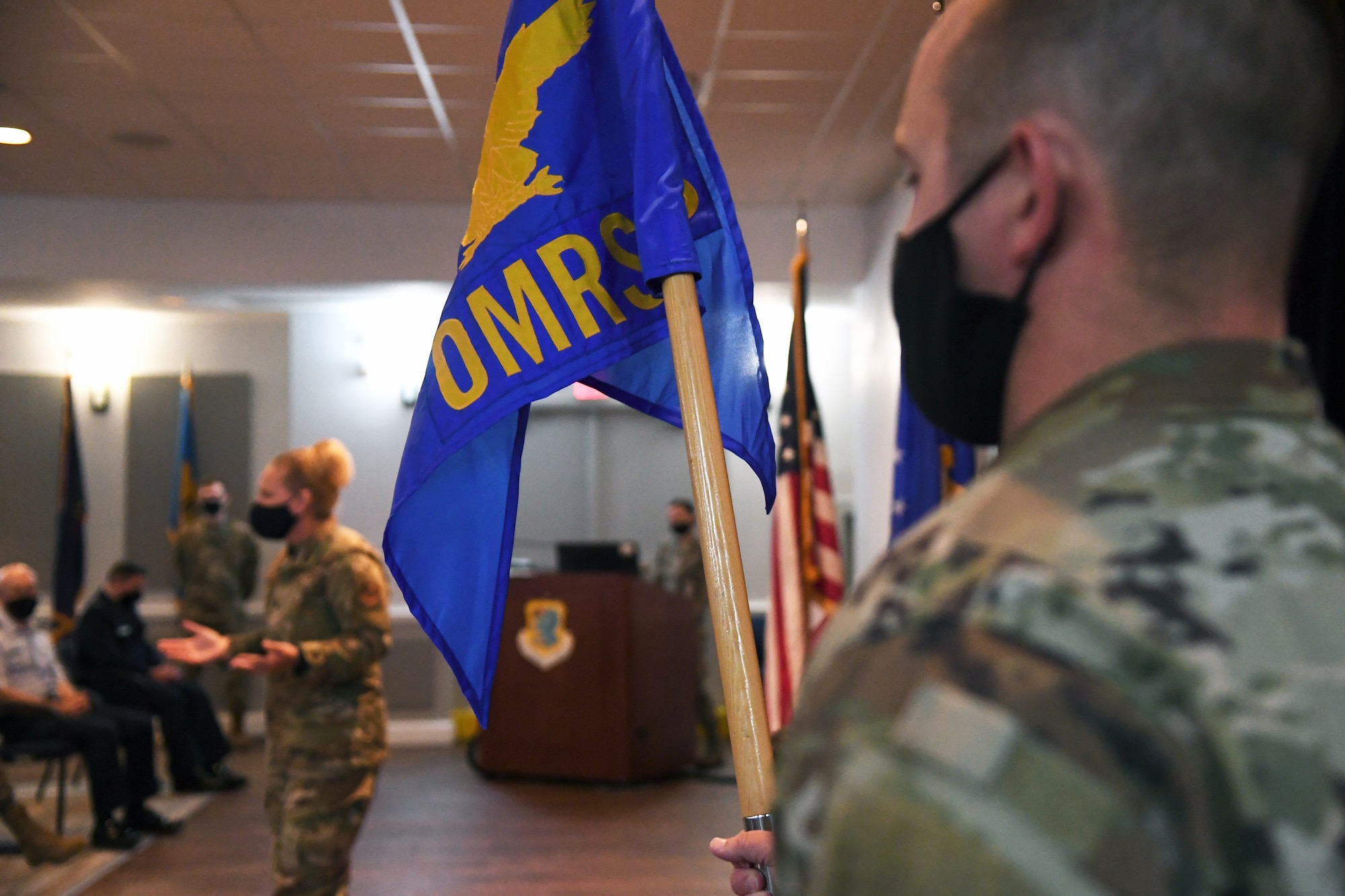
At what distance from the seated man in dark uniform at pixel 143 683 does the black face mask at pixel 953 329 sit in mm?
6184

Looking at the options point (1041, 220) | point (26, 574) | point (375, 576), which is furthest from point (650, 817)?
point (1041, 220)

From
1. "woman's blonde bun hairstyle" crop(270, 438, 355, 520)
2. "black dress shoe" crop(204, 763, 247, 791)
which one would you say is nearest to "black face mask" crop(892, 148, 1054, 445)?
"woman's blonde bun hairstyle" crop(270, 438, 355, 520)

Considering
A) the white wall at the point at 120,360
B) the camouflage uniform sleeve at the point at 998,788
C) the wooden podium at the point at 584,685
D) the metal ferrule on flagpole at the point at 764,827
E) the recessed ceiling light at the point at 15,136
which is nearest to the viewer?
the camouflage uniform sleeve at the point at 998,788

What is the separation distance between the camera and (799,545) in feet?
14.4

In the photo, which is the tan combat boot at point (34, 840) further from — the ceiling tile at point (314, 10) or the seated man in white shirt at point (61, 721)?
the ceiling tile at point (314, 10)

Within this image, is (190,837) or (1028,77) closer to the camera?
(1028,77)

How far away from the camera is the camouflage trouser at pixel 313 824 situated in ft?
8.51

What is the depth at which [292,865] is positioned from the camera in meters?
2.59

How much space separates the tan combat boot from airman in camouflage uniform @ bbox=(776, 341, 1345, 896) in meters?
4.99

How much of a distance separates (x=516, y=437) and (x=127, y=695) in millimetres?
5656

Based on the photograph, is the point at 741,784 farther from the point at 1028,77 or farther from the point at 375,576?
the point at 375,576

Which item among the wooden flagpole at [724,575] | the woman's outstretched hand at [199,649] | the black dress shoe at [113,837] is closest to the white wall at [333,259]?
the black dress shoe at [113,837]

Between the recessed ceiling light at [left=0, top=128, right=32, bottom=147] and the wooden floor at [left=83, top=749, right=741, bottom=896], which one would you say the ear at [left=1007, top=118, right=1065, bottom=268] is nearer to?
the wooden floor at [left=83, top=749, right=741, bottom=896]

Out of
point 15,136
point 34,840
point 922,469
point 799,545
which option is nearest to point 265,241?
point 15,136
